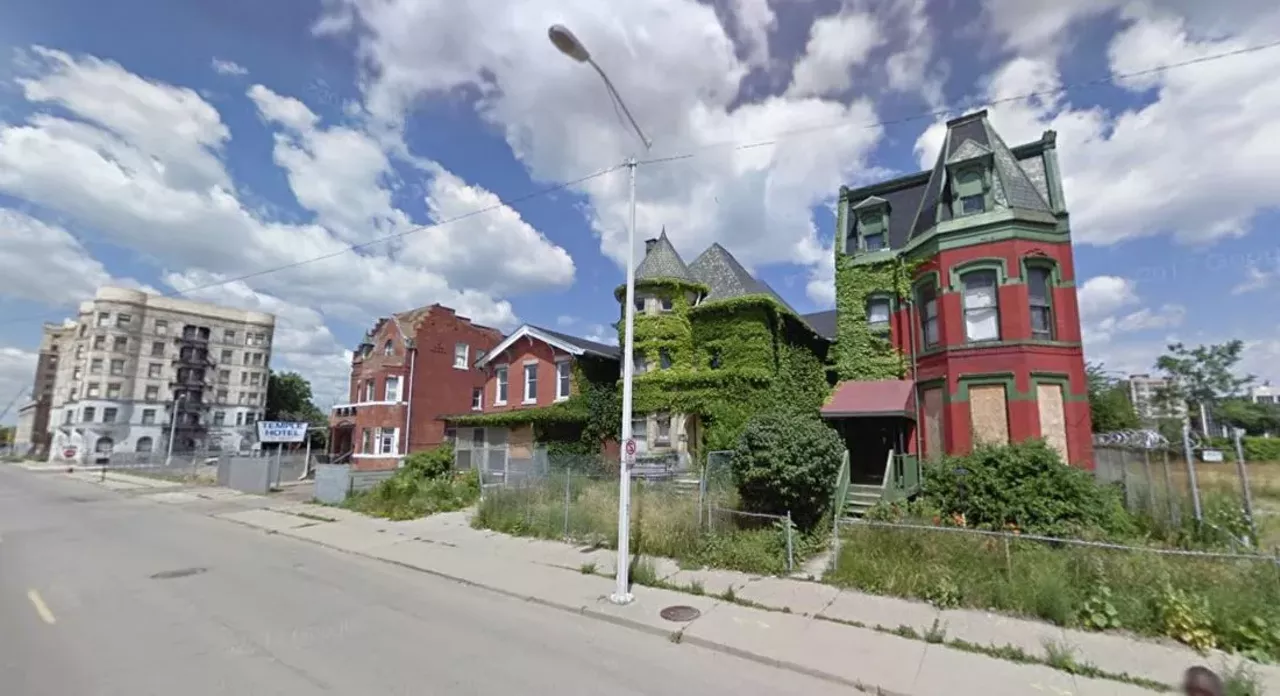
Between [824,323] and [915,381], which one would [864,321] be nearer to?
[915,381]

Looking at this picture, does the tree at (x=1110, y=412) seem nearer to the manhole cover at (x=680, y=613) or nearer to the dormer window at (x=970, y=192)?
the dormer window at (x=970, y=192)

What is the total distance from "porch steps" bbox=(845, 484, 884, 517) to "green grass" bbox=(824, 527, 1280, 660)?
4.17 m

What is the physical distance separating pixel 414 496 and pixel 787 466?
1323 cm

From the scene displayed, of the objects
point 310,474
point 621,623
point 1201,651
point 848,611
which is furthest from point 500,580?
point 310,474

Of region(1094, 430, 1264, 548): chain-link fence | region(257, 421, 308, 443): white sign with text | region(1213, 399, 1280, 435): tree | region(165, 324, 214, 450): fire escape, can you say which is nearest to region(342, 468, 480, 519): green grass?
region(1094, 430, 1264, 548): chain-link fence

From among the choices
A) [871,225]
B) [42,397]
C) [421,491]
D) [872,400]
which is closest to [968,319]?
[872,400]

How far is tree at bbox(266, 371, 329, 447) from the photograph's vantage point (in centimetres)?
9025

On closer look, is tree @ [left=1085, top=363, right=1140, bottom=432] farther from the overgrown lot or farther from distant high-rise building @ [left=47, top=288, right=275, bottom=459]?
distant high-rise building @ [left=47, top=288, right=275, bottom=459]

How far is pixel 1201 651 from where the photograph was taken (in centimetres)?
646

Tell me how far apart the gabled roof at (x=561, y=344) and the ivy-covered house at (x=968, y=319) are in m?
10.5

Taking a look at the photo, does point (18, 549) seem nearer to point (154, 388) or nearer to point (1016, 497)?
point (1016, 497)

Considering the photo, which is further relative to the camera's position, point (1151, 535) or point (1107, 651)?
point (1151, 535)

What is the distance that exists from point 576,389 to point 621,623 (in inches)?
702

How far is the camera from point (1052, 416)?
15891mm
